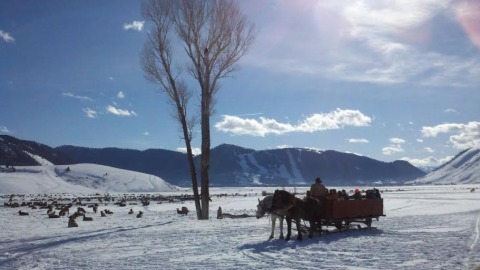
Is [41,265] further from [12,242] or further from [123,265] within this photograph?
[12,242]

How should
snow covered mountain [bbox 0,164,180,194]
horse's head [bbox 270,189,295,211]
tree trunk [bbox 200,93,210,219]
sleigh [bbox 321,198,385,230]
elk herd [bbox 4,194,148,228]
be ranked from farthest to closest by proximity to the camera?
snow covered mountain [bbox 0,164,180,194] → elk herd [bbox 4,194,148,228] → tree trunk [bbox 200,93,210,219] → sleigh [bbox 321,198,385,230] → horse's head [bbox 270,189,295,211]

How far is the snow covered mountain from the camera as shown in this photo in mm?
98375

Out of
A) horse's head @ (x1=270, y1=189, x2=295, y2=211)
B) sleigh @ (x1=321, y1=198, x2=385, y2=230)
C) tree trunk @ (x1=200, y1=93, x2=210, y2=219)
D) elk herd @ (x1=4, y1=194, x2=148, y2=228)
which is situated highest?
tree trunk @ (x1=200, y1=93, x2=210, y2=219)

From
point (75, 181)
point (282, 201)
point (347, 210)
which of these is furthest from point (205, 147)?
point (75, 181)

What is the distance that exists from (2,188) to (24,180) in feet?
30.0

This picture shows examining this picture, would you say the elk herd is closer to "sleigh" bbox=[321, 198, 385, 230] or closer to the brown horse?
the brown horse

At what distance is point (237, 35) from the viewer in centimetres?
2686

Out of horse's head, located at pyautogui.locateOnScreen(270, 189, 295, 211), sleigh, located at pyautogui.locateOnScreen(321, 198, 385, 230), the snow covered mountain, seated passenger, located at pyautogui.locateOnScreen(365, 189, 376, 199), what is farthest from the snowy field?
the snow covered mountain

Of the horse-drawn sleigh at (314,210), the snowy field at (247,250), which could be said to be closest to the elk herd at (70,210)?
the snowy field at (247,250)

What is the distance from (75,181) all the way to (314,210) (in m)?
111

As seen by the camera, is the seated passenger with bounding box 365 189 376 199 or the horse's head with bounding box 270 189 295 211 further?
the seated passenger with bounding box 365 189 376 199

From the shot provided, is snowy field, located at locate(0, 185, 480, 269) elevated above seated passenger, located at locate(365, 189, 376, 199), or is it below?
below

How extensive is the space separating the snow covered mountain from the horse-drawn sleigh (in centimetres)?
8951

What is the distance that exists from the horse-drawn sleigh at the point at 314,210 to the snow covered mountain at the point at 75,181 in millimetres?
89514
